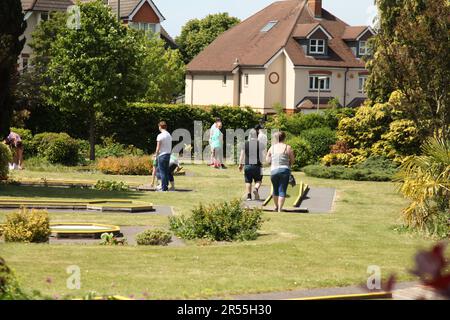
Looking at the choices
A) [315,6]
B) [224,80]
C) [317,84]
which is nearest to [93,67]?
[317,84]

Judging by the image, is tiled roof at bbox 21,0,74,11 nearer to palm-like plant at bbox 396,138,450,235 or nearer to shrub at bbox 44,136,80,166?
shrub at bbox 44,136,80,166

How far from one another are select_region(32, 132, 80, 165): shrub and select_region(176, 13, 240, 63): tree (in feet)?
200

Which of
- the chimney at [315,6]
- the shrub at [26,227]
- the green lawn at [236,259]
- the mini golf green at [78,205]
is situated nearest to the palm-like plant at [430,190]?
the green lawn at [236,259]

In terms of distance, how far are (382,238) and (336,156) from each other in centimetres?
1745

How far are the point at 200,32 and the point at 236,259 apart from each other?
82019mm

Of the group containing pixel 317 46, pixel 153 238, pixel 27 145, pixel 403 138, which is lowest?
pixel 153 238

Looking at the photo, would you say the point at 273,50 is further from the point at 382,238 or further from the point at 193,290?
the point at 193,290

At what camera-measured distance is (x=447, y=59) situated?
21703 mm

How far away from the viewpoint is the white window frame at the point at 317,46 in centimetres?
6550

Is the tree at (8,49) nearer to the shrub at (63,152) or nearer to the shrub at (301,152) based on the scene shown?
the shrub at (63,152)

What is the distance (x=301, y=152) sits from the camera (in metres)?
35.1

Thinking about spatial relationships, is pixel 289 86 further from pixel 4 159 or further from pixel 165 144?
pixel 4 159

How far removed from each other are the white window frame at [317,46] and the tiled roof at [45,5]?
655 inches

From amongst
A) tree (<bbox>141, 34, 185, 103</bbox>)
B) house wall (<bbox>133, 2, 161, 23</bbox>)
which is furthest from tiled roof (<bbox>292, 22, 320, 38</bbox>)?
house wall (<bbox>133, 2, 161, 23</bbox>)
